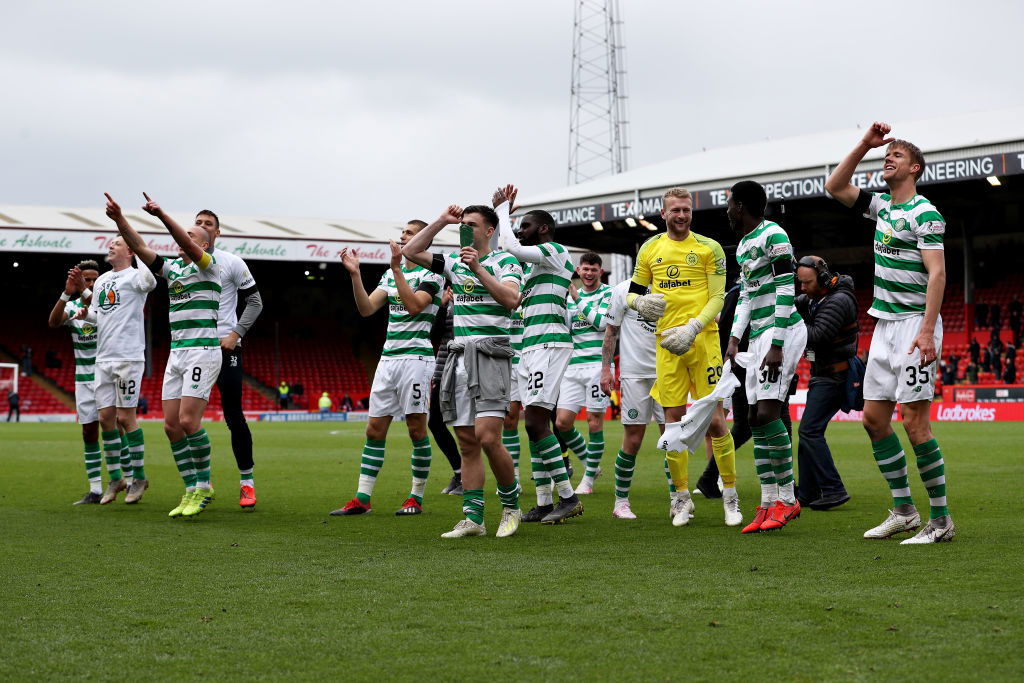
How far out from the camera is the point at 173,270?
853 centimetres

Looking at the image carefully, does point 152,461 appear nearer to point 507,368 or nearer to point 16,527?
point 16,527

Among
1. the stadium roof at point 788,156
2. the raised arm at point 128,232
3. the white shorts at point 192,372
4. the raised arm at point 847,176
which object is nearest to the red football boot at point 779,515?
the raised arm at point 847,176

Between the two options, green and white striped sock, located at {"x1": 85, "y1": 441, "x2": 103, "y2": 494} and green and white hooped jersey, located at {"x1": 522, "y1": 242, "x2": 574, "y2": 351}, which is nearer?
green and white hooped jersey, located at {"x1": 522, "y1": 242, "x2": 574, "y2": 351}

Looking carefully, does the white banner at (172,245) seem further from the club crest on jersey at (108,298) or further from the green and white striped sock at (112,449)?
the club crest on jersey at (108,298)

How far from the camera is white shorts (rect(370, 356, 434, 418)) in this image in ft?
28.5

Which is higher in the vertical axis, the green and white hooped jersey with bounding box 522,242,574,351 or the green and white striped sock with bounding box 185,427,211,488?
the green and white hooped jersey with bounding box 522,242,574,351

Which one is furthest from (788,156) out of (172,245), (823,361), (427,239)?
(427,239)

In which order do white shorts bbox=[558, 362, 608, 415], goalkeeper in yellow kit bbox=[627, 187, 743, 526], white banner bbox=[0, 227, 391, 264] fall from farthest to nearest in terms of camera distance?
white banner bbox=[0, 227, 391, 264] < white shorts bbox=[558, 362, 608, 415] < goalkeeper in yellow kit bbox=[627, 187, 743, 526]

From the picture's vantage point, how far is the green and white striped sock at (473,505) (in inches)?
275

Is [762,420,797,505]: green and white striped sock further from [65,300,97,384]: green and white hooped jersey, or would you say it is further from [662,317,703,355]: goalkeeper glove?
[65,300,97,384]: green and white hooped jersey

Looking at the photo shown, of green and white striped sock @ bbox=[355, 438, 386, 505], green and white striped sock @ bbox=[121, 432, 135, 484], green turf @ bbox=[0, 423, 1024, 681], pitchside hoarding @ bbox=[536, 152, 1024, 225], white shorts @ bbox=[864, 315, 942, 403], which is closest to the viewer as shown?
green turf @ bbox=[0, 423, 1024, 681]

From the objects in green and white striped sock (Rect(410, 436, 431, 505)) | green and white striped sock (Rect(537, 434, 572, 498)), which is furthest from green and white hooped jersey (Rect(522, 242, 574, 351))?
green and white striped sock (Rect(410, 436, 431, 505))

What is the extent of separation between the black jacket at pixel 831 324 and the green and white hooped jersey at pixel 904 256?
1.89 metres

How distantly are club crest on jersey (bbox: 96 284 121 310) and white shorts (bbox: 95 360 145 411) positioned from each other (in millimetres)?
472
